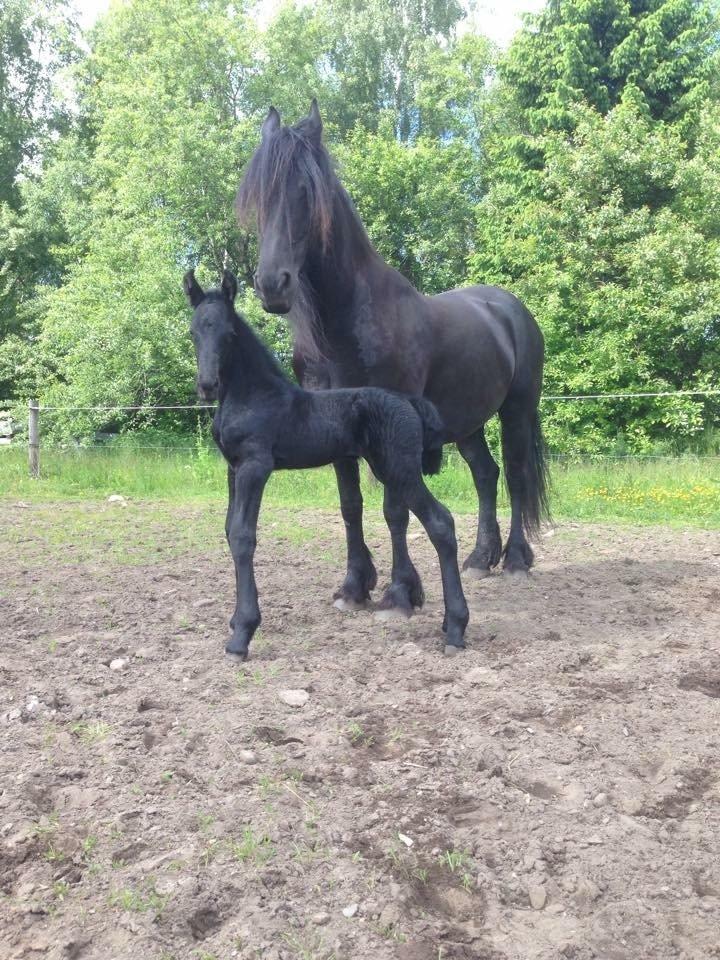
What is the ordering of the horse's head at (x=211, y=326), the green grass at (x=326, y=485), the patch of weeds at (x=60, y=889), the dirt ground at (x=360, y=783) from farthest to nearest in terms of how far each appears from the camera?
the green grass at (x=326, y=485)
the horse's head at (x=211, y=326)
the patch of weeds at (x=60, y=889)
the dirt ground at (x=360, y=783)

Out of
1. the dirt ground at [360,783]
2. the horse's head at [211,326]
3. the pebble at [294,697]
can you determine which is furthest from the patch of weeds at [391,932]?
the horse's head at [211,326]

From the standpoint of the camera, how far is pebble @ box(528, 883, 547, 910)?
2.17 metres

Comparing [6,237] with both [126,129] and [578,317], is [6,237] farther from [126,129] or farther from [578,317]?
[578,317]

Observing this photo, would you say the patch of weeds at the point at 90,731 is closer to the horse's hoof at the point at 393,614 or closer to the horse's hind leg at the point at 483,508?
the horse's hoof at the point at 393,614

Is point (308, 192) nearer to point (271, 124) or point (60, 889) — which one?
point (271, 124)

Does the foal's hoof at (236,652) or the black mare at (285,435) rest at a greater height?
the black mare at (285,435)

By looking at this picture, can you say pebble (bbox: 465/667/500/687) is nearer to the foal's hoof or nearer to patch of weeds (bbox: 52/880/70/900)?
the foal's hoof

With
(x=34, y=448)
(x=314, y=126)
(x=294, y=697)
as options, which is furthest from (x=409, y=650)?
(x=34, y=448)

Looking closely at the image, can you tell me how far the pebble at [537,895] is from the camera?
217cm

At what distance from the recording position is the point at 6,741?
3.17 metres

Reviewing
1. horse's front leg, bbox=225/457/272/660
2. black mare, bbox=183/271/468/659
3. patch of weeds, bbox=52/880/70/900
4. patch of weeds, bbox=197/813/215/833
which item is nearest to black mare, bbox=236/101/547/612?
black mare, bbox=183/271/468/659

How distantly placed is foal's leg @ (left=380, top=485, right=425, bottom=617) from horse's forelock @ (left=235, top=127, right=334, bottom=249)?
5.24 feet

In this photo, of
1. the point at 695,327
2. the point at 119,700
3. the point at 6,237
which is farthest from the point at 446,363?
the point at 6,237

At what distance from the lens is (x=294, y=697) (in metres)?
3.57
